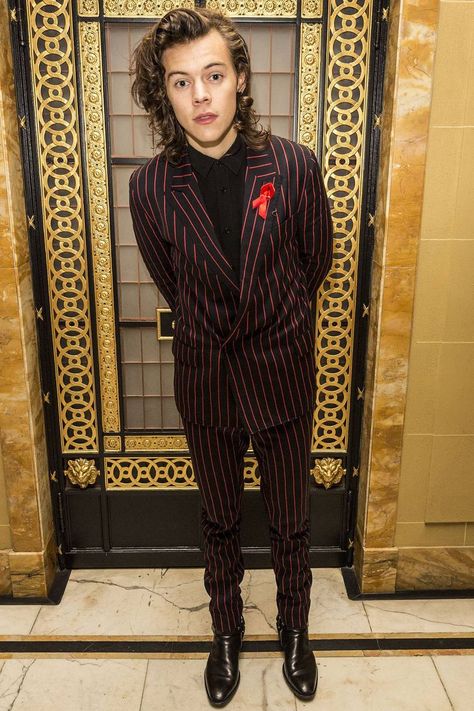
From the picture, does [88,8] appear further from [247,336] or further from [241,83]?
[247,336]

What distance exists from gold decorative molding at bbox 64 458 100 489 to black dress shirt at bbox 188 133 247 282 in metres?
1.13

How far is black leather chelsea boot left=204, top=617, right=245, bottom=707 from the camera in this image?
1.92 meters

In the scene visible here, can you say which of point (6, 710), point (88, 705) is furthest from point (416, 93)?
point (6, 710)

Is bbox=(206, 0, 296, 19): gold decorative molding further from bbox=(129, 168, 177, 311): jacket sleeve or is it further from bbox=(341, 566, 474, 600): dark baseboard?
bbox=(341, 566, 474, 600): dark baseboard

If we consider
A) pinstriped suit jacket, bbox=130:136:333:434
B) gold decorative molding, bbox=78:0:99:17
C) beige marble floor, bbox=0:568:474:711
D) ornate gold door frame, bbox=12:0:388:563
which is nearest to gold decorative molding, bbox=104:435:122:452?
ornate gold door frame, bbox=12:0:388:563

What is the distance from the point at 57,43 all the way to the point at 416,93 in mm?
1122

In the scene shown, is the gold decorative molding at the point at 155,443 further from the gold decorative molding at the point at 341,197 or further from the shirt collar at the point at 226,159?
the shirt collar at the point at 226,159

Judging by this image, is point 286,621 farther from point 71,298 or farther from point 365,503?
point 71,298

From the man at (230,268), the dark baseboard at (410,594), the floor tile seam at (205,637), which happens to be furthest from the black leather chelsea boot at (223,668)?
the dark baseboard at (410,594)

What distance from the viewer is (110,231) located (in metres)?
2.19

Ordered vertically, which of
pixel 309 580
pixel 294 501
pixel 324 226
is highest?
pixel 324 226

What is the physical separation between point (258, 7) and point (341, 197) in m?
0.65

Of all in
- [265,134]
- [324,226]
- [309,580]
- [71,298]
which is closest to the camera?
[265,134]

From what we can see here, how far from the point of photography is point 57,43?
2.01 meters
